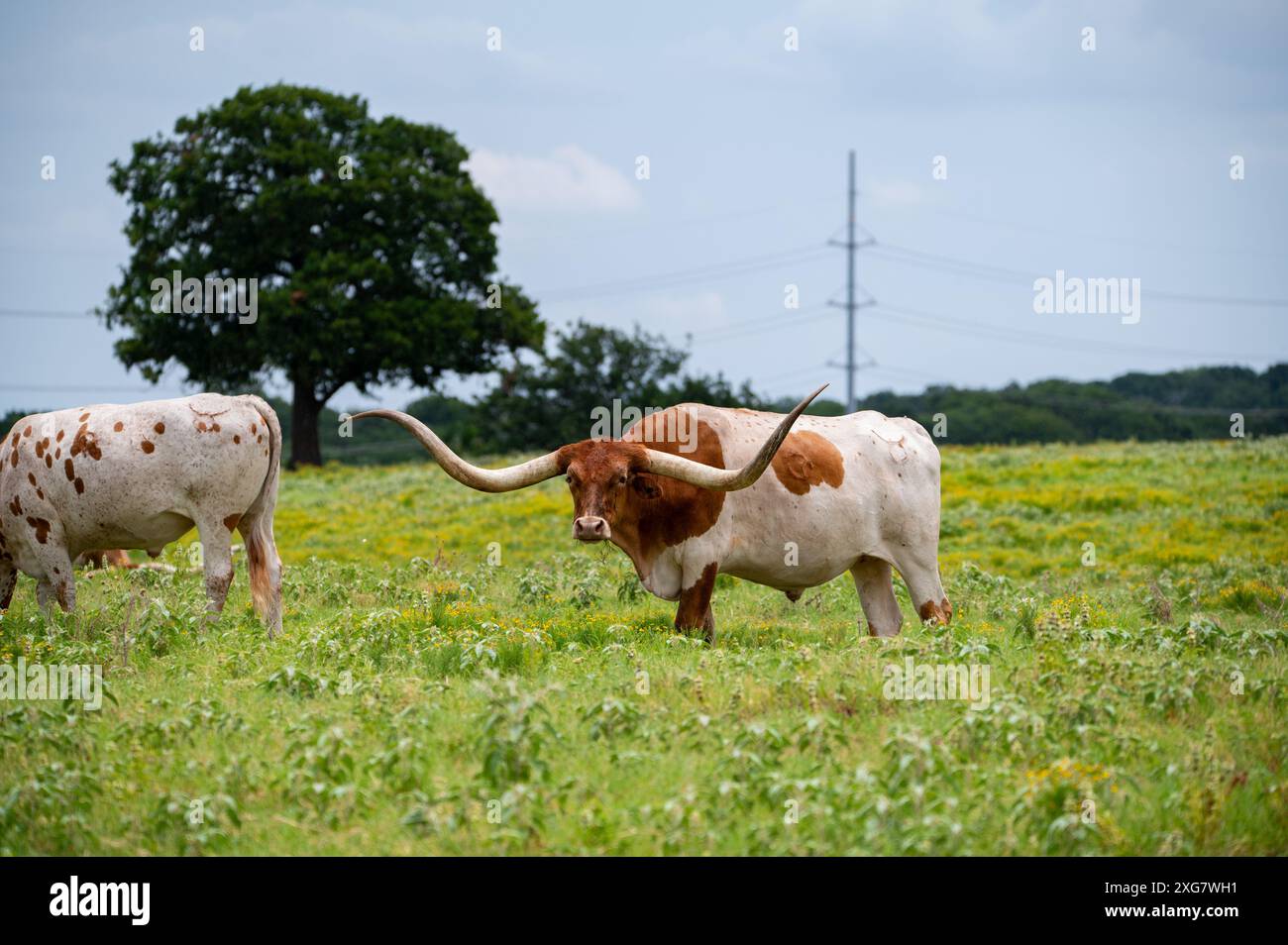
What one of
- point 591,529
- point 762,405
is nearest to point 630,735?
point 591,529

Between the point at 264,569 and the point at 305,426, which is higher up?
the point at 305,426

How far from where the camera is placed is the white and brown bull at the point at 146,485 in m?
11.4

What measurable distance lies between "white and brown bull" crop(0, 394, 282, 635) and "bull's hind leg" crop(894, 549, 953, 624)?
567 cm

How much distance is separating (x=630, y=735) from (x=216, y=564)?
554 cm

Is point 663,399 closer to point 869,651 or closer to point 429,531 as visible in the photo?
point 429,531

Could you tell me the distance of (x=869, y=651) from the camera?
32.3ft

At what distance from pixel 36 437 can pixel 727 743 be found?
7915 millimetres

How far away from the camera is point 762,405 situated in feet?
187

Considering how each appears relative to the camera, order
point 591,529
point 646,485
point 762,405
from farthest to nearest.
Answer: point 762,405 → point 646,485 → point 591,529

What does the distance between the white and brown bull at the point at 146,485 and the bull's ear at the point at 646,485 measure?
3.46 m

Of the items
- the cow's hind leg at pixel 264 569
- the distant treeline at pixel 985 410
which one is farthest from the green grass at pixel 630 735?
the distant treeline at pixel 985 410

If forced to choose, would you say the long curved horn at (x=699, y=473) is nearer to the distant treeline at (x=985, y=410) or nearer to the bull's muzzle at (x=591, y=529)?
the bull's muzzle at (x=591, y=529)

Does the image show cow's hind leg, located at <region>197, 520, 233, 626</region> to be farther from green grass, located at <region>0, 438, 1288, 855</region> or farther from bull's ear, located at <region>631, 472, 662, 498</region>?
bull's ear, located at <region>631, 472, 662, 498</region>

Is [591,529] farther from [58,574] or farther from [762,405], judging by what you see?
[762,405]
